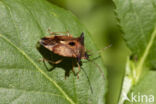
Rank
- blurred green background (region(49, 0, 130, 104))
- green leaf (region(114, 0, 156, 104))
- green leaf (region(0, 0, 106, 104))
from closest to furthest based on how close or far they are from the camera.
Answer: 1. green leaf (region(0, 0, 106, 104))
2. green leaf (region(114, 0, 156, 104))
3. blurred green background (region(49, 0, 130, 104))

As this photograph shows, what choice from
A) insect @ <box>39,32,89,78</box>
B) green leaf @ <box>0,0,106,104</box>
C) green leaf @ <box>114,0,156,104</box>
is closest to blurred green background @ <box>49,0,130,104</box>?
insect @ <box>39,32,89,78</box>

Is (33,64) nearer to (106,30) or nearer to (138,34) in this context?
(138,34)

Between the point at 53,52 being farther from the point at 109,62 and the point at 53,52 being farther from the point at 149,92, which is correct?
the point at 109,62

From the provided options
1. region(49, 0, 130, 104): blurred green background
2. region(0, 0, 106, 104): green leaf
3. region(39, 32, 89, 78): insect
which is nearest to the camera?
region(0, 0, 106, 104): green leaf

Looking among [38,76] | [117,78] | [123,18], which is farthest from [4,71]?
[117,78]

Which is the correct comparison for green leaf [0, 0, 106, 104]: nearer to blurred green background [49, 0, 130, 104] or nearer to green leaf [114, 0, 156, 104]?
green leaf [114, 0, 156, 104]

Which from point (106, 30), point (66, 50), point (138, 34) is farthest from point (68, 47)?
point (106, 30)

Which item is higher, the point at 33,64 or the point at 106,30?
the point at 33,64
